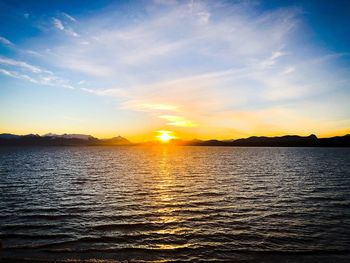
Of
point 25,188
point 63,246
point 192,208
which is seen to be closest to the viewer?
point 63,246

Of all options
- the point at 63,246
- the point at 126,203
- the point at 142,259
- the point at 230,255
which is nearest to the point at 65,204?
the point at 126,203

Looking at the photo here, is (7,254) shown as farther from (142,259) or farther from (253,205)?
(253,205)

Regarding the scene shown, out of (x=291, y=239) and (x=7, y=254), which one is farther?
(x=291, y=239)

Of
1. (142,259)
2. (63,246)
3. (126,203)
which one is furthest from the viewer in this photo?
(126,203)

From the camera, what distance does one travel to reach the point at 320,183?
5175 cm

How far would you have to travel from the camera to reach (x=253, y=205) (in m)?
33.0

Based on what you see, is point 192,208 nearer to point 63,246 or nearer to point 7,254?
point 63,246

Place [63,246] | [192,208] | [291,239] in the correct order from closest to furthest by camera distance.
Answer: [63,246] < [291,239] < [192,208]

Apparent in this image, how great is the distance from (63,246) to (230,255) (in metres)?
12.0

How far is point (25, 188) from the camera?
44.2 m

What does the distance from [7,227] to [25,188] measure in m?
22.9

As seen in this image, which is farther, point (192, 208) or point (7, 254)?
point (192, 208)

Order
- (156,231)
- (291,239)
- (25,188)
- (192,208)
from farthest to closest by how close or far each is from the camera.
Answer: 1. (25,188)
2. (192,208)
3. (156,231)
4. (291,239)

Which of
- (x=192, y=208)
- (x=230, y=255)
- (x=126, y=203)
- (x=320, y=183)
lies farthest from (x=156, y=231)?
(x=320, y=183)
